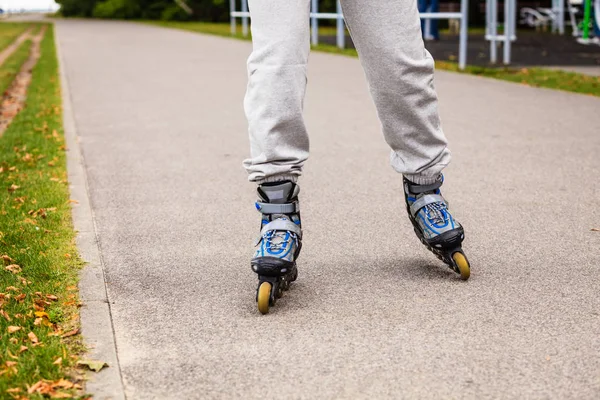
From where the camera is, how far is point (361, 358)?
2727 millimetres

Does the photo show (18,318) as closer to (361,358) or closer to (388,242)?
(361,358)

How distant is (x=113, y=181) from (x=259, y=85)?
2791 millimetres

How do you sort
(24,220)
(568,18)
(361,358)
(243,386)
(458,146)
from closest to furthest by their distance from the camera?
1. (243,386)
2. (361,358)
3. (24,220)
4. (458,146)
5. (568,18)

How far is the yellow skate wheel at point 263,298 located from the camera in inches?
122

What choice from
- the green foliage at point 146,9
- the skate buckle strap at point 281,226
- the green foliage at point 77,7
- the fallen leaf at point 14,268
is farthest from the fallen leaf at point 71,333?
the green foliage at point 77,7

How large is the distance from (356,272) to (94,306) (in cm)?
94

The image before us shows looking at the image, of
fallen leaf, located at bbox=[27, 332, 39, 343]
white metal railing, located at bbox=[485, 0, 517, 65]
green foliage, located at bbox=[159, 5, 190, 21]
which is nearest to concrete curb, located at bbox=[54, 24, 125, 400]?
fallen leaf, located at bbox=[27, 332, 39, 343]

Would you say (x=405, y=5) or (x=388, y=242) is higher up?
(x=405, y=5)

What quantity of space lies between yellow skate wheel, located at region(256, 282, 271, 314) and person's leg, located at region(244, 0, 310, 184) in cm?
35

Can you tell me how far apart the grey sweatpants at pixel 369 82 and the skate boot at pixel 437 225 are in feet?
0.16

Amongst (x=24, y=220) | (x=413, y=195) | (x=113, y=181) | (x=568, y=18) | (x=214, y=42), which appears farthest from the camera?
(x=568, y=18)

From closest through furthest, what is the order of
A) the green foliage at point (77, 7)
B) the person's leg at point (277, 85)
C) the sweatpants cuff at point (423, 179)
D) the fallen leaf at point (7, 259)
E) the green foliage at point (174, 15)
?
the person's leg at point (277, 85) < the sweatpants cuff at point (423, 179) < the fallen leaf at point (7, 259) < the green foliage at point (174, 15) < the green foliage at point (77, 7)

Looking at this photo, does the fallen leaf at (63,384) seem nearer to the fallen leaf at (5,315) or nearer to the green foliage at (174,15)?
the fallen leaf at (5,315)

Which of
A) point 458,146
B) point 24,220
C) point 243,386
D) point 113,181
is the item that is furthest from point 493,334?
point 458,146
